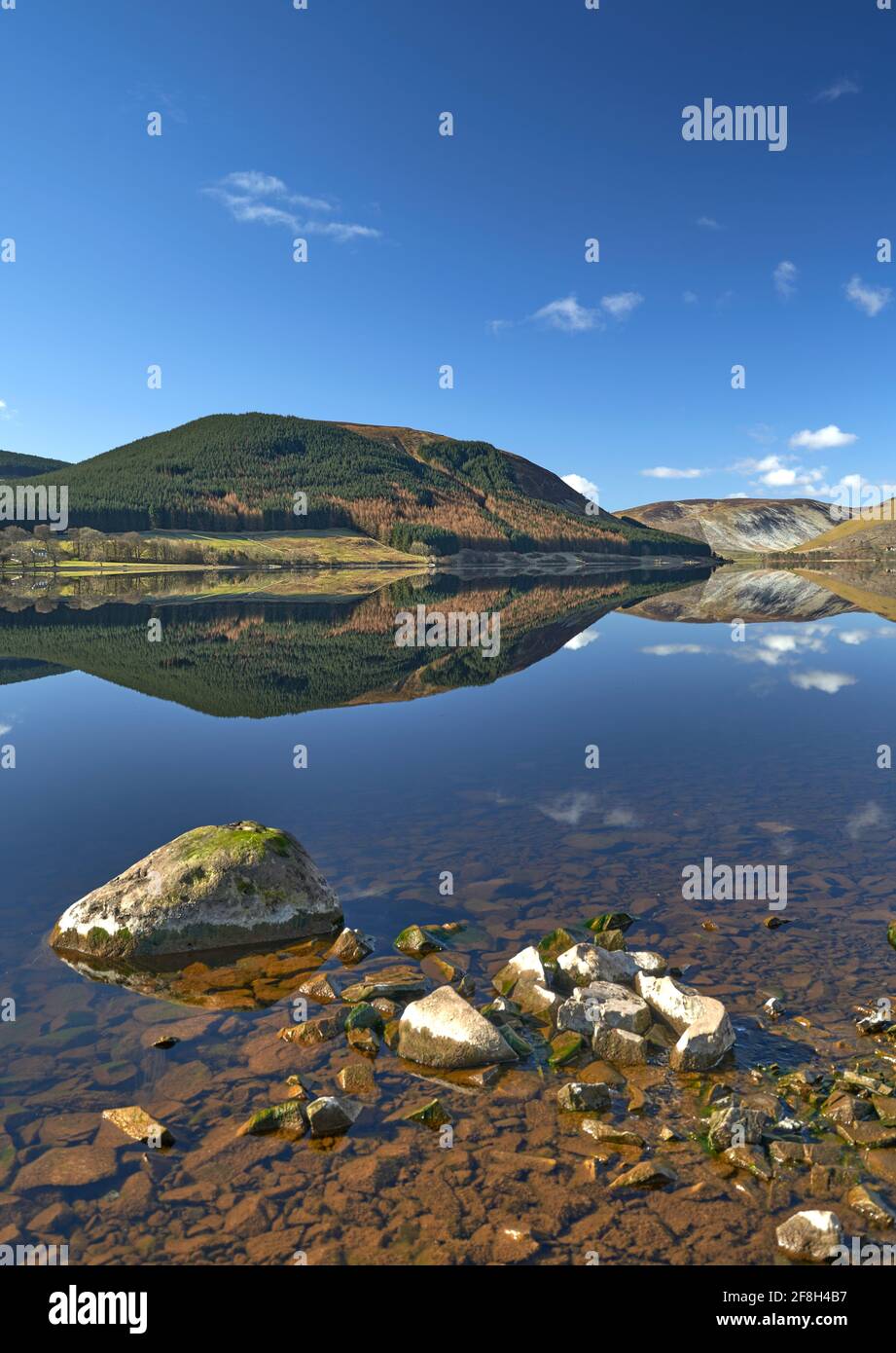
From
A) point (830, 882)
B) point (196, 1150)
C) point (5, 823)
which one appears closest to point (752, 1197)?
point (196, 1150)

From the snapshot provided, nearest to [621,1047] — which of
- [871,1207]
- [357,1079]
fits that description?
[871,1207]

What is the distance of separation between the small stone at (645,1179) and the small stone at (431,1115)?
2055 millimetres

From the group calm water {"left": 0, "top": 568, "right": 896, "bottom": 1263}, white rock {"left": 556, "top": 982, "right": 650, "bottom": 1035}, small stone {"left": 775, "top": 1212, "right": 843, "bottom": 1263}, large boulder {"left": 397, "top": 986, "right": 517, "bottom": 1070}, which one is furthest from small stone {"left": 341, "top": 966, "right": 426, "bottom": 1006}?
small stone {"left": 775, "top": 1212, "right": 843, "bottom": 1263}

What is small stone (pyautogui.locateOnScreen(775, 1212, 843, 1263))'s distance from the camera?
23.2 ft

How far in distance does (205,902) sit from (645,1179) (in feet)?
28.0

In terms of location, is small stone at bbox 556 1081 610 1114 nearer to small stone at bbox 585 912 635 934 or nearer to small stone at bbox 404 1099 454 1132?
small stone at bbox 404 1099 454 1132

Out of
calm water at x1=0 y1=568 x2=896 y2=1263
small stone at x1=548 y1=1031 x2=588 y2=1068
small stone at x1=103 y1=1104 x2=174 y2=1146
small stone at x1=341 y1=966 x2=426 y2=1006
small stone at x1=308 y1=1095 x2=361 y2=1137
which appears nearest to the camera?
calm water at x1=0 y1=568 x2=896 y2=1263

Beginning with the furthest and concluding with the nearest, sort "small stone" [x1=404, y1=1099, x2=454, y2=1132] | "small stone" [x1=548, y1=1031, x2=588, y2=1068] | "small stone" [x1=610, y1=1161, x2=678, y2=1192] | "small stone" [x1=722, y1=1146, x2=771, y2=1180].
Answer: "small stone" [x1=548, y1=1031, x2=588, y2=1068] → "small stone" [x1=404, y1=1099, x2=454, y2=1132] → "small stone" [x1=722, y1=1146, x2=771, y2=1180] → "small stone" [x1=610, y1=1161, x2=678, y2=1192]

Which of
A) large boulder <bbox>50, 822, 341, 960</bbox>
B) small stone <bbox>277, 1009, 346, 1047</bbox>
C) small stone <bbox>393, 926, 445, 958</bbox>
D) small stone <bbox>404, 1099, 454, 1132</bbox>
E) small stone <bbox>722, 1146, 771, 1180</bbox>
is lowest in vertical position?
small stone <bbox>404, 1099, 454, 1132</bbox>

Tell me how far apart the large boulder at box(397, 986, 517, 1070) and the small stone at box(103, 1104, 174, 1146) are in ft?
10.1

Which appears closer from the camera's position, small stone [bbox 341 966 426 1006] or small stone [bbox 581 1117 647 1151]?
small stone [bbox 581 1117 647 1151]

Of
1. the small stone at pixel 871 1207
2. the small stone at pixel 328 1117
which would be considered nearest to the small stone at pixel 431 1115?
the small stone at pixel 328 1117

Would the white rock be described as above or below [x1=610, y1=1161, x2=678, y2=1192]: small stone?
above
